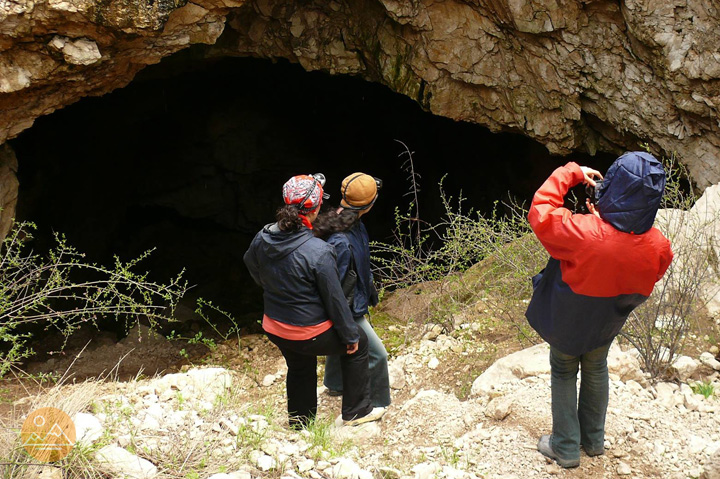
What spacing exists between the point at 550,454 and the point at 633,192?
1.28 metres

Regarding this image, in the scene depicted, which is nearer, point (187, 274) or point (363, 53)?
point (363, 53)

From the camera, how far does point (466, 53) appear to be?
6.27 metres

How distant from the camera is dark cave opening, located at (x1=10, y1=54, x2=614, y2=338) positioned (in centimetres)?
876

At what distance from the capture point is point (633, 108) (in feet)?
19.5

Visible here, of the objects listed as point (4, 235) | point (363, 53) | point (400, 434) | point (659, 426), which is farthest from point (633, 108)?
point (4, 235)

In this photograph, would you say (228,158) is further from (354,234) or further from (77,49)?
(354,234)

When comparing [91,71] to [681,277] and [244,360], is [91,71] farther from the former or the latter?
[681,277]

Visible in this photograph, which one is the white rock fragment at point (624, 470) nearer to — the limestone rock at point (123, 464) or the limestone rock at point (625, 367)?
the limestone rock at point (625, 367)

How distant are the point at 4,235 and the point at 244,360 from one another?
245 cm

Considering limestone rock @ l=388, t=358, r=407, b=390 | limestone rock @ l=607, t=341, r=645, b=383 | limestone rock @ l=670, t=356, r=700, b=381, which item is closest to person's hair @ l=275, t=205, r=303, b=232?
limestone rock @ l=388, t=358, r=407, b=390

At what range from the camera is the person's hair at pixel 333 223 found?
10.2 feet

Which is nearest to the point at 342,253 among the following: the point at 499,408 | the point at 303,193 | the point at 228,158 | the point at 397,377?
the point at 303,193

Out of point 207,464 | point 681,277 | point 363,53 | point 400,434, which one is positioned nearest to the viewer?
point 207,464

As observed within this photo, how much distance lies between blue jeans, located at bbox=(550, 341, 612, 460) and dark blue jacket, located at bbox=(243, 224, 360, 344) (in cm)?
98
